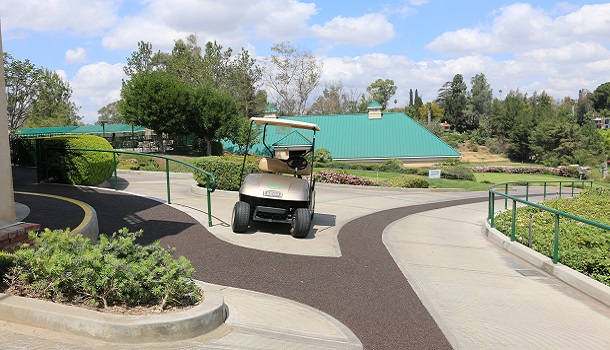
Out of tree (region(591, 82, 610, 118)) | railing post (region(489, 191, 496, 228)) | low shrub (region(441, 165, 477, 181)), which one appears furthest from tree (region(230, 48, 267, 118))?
tree (region(591, 82, 610, 118))

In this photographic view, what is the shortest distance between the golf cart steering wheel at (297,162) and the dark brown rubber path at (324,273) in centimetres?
169

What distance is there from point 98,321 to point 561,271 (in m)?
6.61

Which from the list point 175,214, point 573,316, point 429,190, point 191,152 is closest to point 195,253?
point 175,214

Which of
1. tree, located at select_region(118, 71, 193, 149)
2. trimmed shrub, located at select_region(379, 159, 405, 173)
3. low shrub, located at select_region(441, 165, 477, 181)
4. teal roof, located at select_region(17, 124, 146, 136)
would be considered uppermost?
tree, located at select_region(118, 71, 193, 149)

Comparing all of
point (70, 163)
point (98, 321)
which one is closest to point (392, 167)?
point (70, 163)

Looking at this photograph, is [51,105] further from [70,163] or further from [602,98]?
[602,98]

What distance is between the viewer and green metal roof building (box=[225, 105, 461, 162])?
41938 mm

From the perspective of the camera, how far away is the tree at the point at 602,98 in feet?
415

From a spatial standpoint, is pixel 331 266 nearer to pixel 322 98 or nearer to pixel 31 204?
pixel 31 204

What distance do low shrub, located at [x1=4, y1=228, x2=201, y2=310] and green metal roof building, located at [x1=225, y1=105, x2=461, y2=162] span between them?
116 feet

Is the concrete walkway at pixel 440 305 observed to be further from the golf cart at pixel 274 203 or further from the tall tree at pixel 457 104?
the tall tree at pixel 457 104

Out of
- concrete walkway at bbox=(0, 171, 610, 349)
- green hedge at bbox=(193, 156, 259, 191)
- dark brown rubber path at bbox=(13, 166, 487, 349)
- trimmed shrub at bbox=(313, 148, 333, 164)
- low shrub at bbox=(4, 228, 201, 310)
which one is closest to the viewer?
low shrub at bbox=(4, 228, 201, 310)

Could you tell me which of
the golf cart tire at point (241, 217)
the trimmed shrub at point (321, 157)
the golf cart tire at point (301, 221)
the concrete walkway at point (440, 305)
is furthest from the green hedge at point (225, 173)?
the trimmed shrub at point (321, 157)

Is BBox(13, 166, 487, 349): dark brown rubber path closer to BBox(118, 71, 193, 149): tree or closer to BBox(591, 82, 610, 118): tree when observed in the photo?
BBox(118, 71, 193, 149): tree
